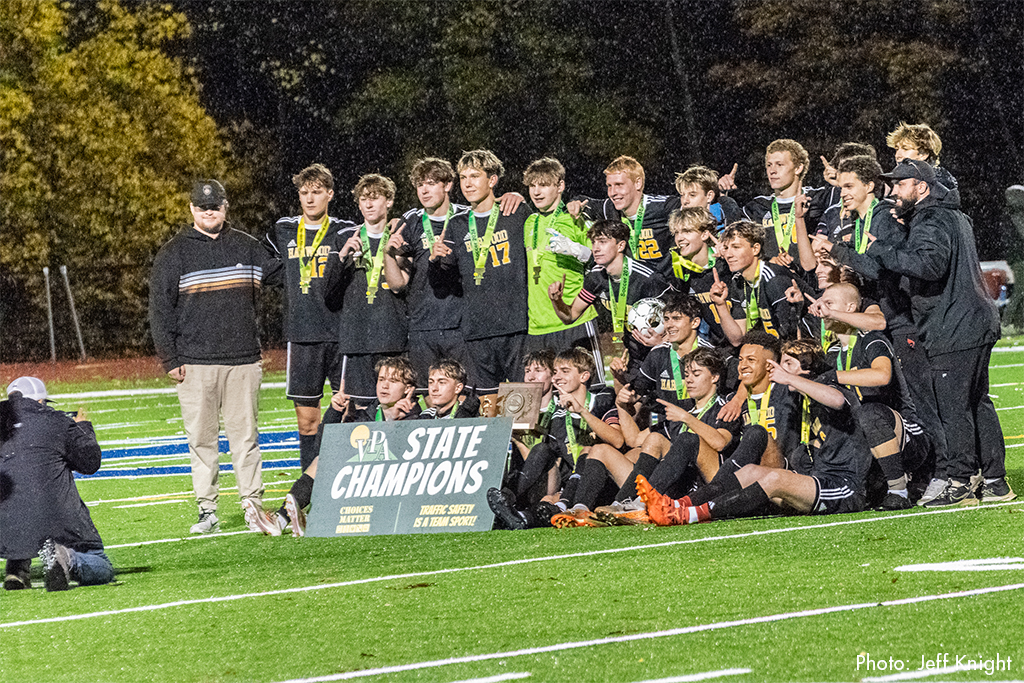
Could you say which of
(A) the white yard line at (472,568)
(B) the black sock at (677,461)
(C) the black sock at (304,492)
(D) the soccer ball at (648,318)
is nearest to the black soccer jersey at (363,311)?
(C) the black sock at (304,492)

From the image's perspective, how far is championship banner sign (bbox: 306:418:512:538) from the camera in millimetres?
9211

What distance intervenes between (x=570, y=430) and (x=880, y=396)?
1.83 m

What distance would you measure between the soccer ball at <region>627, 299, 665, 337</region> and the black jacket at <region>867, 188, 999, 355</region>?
1408 millimetres

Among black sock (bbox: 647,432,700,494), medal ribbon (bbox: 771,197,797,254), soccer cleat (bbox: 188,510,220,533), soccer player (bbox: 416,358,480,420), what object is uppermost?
medal ribbon (bbox: 771,197,797,254)

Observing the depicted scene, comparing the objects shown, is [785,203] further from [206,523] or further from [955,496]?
[206,523]

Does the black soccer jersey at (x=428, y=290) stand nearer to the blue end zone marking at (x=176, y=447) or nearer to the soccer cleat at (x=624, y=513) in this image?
the soccer cleat at (x=624, y=513)

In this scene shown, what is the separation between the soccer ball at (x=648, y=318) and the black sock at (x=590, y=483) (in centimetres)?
96

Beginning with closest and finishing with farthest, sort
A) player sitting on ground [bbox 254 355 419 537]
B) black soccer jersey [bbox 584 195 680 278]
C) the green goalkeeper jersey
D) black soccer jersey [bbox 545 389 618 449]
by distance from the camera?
black soccer jersey [bbox 545 389 618 449]
player sitting on ground [bbox 254 355 419 537]
black soccer jersey [bbox 584 195 680 278]
the green goalkeeper jersey

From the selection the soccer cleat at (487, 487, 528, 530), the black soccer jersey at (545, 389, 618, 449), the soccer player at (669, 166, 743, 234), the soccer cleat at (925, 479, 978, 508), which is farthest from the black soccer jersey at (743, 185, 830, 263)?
the soccer cleat at (487, 487, 528, 530)

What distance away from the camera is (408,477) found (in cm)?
938

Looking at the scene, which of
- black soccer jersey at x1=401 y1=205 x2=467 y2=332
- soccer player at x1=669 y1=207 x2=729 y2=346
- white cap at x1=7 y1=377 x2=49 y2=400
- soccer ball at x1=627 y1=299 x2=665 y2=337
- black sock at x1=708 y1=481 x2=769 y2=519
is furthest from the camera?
black soccer jersey at x1=401 y1=205 x2=467 y2=332

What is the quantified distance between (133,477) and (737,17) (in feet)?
68.3

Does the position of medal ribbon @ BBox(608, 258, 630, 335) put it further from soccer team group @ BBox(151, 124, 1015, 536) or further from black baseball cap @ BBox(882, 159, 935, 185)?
black baseball cap @ BBox(882, 159, 935, 185)

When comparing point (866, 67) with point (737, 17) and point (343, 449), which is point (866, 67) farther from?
point (343, 449)
